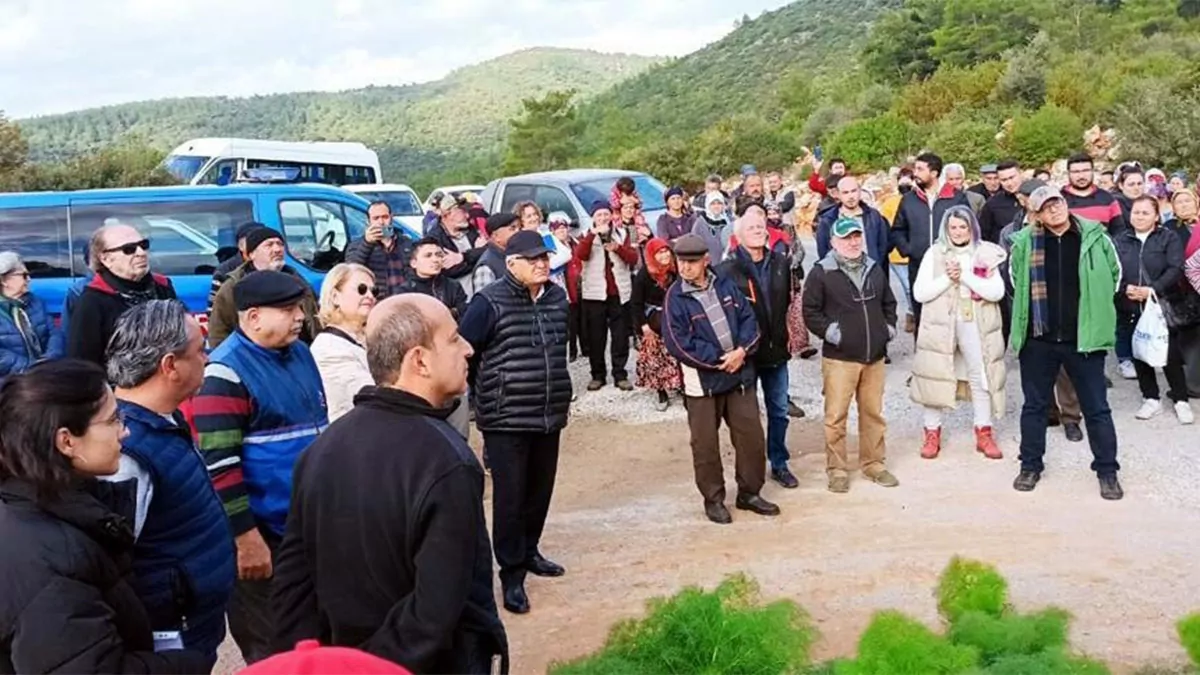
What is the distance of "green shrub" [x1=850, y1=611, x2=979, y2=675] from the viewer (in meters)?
2.76

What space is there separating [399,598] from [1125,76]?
91.9 feet

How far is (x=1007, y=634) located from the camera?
9.90 ft

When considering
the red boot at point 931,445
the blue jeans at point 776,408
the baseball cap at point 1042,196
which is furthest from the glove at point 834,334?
the baseball cap at point 1042,196

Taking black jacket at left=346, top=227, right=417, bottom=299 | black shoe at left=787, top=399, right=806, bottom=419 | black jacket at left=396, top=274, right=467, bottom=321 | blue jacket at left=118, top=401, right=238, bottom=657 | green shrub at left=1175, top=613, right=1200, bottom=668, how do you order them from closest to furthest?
blue jacket at left=118, top=401, right=238, bottom=657 < green shrub at left=1175, top=613, right=1200, bottom=668 < black jacket at left=396, top=274, right=467, bottom=321 < black jacket at left=346, top=227, right=417, bottom=299 < black shoe at left=787, top=399, right=806, bottom=419

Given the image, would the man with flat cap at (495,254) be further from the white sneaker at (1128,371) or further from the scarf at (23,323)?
the white sneaker at (1128,371)

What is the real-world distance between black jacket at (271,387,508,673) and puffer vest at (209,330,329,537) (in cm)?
75

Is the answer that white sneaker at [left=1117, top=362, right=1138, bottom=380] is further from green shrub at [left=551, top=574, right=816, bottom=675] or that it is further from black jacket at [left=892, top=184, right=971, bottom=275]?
green shrub at [left=551, top=574, right=816, bottom=675]

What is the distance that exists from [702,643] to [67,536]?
2.04 metres

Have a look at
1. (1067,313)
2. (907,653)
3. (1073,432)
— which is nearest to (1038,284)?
(1067,313)

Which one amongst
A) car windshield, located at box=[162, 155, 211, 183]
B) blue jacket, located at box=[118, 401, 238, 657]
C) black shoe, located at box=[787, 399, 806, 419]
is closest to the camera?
blue jacket, located at box=[118, 401, 238, 657]

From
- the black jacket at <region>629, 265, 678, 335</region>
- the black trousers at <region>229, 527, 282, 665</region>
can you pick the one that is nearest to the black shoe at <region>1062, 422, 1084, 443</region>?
the black jacket at <region>629, 265, 678, 335</region>

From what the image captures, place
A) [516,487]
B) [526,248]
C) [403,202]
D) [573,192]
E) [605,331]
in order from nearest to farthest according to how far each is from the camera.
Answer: [526,248], [516,487], [605,331], [573,192], [403,202]

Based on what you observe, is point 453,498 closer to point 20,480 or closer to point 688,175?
point 20,480

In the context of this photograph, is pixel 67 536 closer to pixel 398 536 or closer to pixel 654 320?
pixel 398 536
